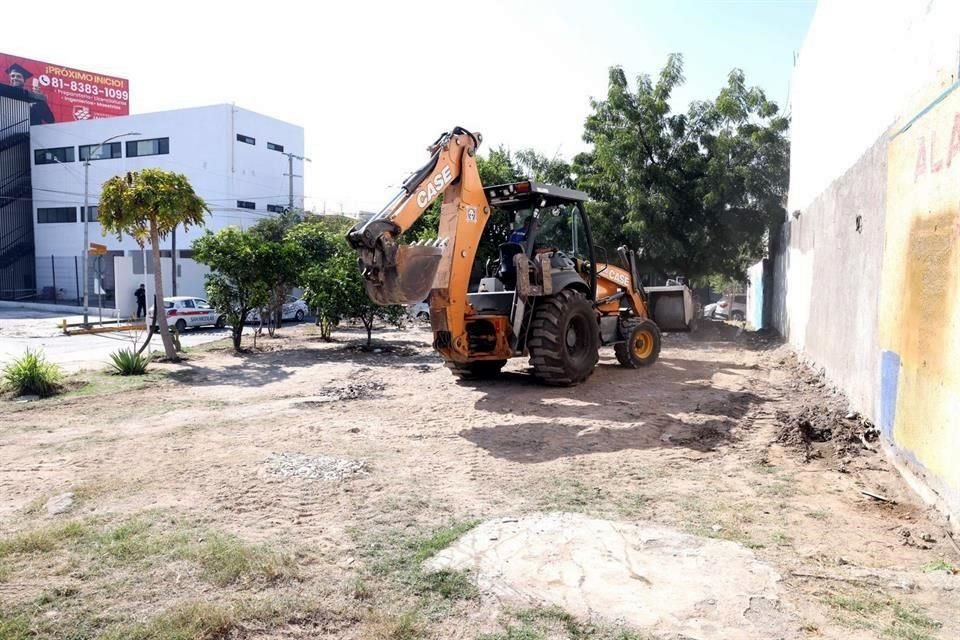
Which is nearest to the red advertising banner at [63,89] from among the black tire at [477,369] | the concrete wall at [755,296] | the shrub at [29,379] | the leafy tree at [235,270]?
the leafy tree at [235,270]

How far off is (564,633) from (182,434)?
5703mm

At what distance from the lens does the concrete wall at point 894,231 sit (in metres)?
4.86

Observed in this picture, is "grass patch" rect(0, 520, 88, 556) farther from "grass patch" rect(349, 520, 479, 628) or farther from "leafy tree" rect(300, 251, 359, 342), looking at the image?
"leafy tree" rect(300, 251, 359, 342)

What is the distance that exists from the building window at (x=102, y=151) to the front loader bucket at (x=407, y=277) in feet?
146

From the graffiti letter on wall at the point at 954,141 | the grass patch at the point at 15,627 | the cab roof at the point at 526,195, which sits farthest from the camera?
the cab roof at the point at 526,195

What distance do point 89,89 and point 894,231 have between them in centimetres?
6545

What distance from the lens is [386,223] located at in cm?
811

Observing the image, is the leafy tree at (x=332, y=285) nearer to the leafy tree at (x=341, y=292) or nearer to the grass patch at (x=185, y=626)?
the leafy tree at (x=341, y=292)

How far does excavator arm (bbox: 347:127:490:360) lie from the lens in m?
8.13

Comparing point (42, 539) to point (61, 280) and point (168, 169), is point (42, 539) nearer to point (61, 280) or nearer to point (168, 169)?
point (168, 169)

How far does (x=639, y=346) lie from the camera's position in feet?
41.7

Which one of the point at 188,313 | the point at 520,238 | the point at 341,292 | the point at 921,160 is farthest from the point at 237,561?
the point at 188,313

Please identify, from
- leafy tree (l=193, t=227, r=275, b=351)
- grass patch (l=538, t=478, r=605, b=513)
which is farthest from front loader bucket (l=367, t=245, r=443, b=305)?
leafy tree (l=193, t=227, r=275, b=351)

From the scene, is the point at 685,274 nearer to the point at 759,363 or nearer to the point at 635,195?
the point at 635,195
